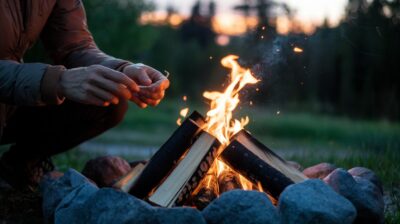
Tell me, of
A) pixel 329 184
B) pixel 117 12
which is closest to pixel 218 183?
pixel 329 184

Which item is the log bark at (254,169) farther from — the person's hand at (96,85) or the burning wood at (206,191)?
the person's hand at (96,85)

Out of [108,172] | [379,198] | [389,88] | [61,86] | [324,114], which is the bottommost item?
[324,114]

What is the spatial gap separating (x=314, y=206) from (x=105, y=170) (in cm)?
145

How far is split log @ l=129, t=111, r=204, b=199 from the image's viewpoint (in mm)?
2824

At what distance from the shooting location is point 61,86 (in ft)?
8.67

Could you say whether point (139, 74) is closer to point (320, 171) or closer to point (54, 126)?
point (54, 126)

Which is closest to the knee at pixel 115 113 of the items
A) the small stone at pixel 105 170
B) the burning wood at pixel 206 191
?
the small stone at pixel 105 170

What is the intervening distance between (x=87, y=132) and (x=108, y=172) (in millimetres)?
338

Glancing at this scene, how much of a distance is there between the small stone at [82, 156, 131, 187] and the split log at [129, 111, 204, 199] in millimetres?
617

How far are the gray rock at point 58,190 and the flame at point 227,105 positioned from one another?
0.69 meters

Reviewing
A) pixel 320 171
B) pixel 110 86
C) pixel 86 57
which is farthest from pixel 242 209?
pixel 86 57

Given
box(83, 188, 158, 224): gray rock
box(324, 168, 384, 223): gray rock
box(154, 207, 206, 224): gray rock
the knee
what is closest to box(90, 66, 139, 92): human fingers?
box(83, 188, 158, 224): gray rock

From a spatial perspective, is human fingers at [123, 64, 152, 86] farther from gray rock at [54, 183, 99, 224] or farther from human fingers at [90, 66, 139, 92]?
gray rock at [54, 183, 99, 224]

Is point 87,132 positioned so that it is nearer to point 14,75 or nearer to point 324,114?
point 14,75
